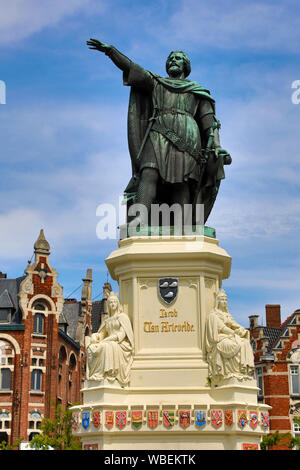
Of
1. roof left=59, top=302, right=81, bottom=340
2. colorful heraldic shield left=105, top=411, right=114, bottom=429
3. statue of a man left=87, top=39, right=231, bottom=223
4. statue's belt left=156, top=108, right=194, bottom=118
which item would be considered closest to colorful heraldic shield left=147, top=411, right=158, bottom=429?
colorful heraldic shield left=105, top=411, right=114, bottom=429

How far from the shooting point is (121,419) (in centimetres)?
1079

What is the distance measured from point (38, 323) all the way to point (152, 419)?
41004 millimetres

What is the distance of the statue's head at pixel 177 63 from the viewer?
45.0 feet

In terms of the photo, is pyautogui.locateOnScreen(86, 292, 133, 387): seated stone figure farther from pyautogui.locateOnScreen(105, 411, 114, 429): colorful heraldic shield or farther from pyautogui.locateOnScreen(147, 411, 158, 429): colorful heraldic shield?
pyautogui.locateOnScreen(147, 411, 158, 429): colorful heraldic shield

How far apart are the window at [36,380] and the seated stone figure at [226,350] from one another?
131 ft

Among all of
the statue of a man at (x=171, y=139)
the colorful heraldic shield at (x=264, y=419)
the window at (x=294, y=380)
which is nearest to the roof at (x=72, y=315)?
the window at (x=294, y=380)

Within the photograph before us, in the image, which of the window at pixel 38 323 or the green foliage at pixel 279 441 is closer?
the green foliage at pixel 279 441

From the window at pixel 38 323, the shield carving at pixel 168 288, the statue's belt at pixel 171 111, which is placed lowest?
the shield carving at pixel 168 288

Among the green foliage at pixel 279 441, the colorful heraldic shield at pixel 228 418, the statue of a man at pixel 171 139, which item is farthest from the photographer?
the green foliage at pixel 279 441

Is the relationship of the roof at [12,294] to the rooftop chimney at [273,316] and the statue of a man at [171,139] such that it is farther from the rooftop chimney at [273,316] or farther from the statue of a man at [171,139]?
the statue of a man at [171,139]

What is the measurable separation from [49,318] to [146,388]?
133 ft

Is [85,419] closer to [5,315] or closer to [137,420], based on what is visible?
[137,420]

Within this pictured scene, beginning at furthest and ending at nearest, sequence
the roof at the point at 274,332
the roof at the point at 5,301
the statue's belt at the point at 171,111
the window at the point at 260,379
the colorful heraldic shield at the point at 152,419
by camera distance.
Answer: the roof at the point at 274,332, the roof at the point at 5,301, the window at the point at 260,379, the statue's belt at the point at 171,111, the colorful heraldic shield at the point at 152,419
